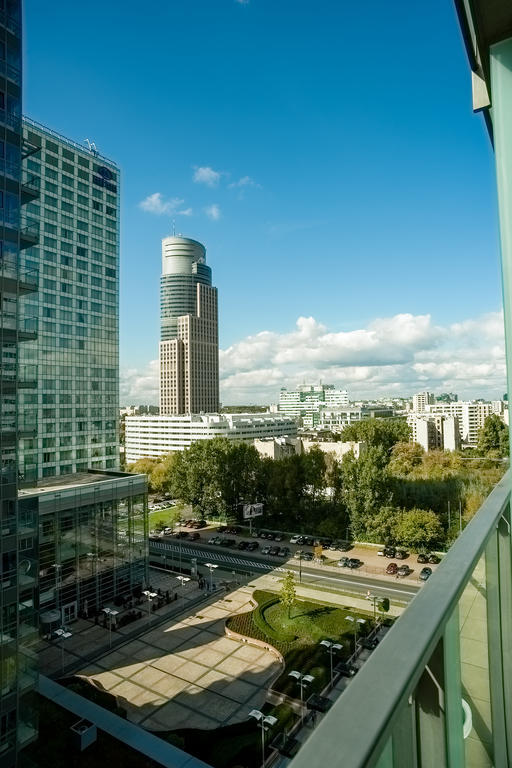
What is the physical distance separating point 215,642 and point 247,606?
338 cm

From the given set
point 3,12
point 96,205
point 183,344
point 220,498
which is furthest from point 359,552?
point 183,344

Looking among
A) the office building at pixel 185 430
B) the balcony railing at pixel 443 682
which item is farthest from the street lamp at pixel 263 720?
the office building at pixel 185 430

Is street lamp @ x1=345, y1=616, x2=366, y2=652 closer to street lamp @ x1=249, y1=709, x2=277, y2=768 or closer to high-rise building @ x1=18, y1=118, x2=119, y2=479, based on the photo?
street lamp @ x1=249, y1=709, x2=277, y2=768

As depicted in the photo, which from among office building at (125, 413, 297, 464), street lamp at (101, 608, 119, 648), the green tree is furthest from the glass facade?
office building at (125, 413, 297, 464)

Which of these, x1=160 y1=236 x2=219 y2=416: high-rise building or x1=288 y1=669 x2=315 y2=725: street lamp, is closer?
x1=288 y1=669 x2=315 y2=725: street lamp

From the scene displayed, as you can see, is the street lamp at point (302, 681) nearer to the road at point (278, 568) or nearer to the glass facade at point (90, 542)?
the road at point (278, 568)

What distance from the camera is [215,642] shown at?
19109 millimetres

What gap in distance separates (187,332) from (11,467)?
3281 inches

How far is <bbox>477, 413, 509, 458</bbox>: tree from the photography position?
1719 inches

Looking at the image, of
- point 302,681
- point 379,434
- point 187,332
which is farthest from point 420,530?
point 187,332

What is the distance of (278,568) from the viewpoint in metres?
27.2

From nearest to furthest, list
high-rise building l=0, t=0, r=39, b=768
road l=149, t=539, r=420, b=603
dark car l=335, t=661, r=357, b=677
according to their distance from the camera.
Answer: high-rise building l=0, t=0, r=39, b=768, dark car l=335, t=661, r=357, b=677, road l=149, t=539, r=420, b=603

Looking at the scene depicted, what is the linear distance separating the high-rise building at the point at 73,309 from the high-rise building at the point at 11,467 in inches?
532

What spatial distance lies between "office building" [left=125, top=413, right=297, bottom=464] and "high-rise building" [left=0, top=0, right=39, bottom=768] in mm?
46862
